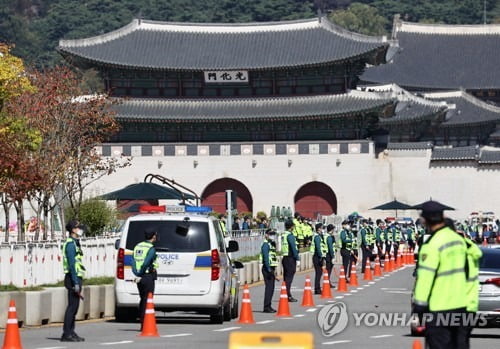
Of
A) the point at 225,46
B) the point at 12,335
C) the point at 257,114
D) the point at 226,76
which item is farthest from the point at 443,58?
the point at 12,335

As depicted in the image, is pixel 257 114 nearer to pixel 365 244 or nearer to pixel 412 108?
pixel 412 108

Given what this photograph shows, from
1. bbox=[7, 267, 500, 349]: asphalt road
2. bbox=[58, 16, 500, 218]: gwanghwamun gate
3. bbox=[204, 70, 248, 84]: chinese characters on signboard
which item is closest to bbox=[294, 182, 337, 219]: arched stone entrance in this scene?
bbox=[58, 16, 500, 218]: gwanghwamun gate

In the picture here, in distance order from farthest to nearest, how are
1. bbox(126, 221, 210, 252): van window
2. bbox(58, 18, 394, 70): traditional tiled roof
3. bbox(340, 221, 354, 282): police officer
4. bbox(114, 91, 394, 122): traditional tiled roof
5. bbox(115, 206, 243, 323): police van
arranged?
bbox(58, 18, 394, 70): traditional tiled roof
bbox(114, 91, 394, 122): traditional tiled roof
bbox(340, 221, 354, 282): police officer
bbox(126, 221, 210, 252): van window
bbox(115, 206, 243, 323): police van

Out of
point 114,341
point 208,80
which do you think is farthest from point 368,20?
point 114,341

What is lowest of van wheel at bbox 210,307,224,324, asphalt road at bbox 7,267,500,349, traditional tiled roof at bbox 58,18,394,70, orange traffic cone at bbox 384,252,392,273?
asphalt road at bbox 7,267,500,349

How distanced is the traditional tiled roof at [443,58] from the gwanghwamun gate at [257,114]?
2400cm

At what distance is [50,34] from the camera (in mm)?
150750

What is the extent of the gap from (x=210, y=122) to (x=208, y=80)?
2.34 meters

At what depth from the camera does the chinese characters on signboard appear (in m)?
75.1

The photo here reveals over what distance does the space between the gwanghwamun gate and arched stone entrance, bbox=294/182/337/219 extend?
0.05 metres

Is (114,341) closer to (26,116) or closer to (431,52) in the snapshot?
(26,116)

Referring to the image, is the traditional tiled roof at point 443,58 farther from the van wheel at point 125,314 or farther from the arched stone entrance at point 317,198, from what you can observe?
the van wheel at point 125,314

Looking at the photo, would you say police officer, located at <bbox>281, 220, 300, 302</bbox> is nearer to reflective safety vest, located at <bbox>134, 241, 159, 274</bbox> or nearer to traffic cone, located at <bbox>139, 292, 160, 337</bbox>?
reflective safety vest, located at <bbox>134, 241, 159, 274</bbox>

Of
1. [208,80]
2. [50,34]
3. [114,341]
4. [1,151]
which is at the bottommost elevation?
[114,341]
